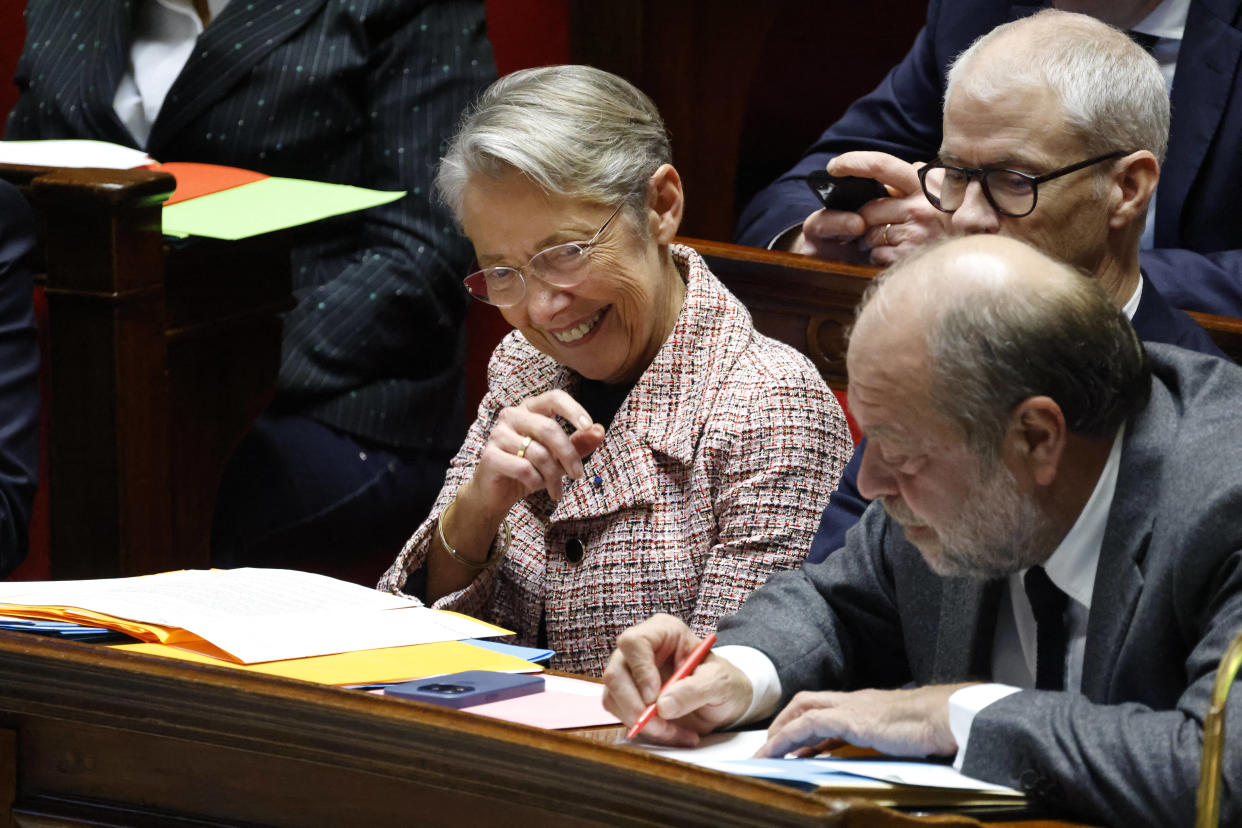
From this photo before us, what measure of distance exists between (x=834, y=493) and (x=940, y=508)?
1.61 ft

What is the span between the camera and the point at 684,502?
209 cm

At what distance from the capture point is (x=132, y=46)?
10.3ft

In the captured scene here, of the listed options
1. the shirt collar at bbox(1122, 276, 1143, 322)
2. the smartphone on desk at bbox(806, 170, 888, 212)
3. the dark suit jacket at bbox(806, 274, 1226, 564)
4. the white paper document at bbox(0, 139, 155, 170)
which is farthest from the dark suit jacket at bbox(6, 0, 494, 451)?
the shirt collar at bbox(1122, 276, 1143, 322)

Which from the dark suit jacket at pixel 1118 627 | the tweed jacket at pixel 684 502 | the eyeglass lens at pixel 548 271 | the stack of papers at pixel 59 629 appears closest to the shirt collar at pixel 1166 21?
the tweed jacket at pixel 684 502

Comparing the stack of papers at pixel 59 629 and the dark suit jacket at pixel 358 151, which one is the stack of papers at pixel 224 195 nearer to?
the dark suit jacket at pixel 358 151

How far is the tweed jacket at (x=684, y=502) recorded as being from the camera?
201cm

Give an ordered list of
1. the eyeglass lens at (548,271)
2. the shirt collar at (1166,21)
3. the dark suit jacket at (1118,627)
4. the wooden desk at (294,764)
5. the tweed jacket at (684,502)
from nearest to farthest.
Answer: the wooden desk at (294,764), the dark suit jacket at (1118,627), the tweed jacket at (684,502), the eyeglass lens at (548,271), the shirt collar at (1166,21)

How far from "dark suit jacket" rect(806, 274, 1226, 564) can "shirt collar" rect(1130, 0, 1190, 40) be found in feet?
2.36

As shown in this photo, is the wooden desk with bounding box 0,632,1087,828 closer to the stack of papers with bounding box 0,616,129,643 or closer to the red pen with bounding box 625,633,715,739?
the stack of papers with bounding box 0,616,129,643

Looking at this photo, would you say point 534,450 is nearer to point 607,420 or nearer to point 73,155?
point 607,420

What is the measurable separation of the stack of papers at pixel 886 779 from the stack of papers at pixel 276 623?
364 millimetres

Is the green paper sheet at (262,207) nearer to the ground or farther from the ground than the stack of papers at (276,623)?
farther from the ground

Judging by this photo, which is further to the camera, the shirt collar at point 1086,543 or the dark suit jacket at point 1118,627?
the shirt collar at point 1086,543

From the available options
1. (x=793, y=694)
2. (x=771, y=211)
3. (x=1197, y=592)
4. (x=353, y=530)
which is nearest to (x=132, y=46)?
(x=353, y=530)
